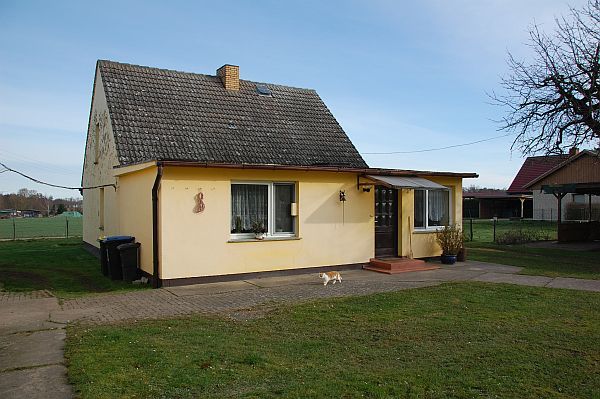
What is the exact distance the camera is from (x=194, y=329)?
281 inches

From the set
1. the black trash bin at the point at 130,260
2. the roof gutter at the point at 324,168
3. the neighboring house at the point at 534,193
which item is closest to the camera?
the roof gutter at the point at 324,168

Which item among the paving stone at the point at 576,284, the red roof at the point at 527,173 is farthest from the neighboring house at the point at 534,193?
the paving stone at the point at 576,284

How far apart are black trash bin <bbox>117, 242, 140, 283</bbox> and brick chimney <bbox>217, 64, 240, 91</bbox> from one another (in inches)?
344

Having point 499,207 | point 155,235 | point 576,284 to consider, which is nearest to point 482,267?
point 576,284

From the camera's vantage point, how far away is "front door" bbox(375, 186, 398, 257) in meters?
14.1

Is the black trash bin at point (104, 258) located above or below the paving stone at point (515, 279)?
above

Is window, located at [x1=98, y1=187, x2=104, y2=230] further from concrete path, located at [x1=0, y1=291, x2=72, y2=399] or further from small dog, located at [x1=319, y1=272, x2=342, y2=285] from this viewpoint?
small dog, located at [x1=319, y1=272, x2=342, y2=285]

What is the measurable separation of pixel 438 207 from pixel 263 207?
6.09 m

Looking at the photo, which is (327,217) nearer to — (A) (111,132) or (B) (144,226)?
(B) (144,226)

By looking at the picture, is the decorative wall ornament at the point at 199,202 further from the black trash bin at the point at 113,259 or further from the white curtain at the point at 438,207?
the white curtain at the point at 438,207

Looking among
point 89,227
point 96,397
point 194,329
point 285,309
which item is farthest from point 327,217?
point 89,227

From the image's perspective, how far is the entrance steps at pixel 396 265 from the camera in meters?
13.1

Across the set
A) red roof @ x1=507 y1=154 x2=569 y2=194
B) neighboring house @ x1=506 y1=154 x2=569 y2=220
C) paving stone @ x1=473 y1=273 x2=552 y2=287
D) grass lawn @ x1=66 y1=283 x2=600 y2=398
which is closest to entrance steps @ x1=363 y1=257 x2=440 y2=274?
paving stone @ x1=473 y1=273 x2=552 y2=287

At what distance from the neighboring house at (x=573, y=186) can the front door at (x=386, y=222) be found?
11146 millimetres
